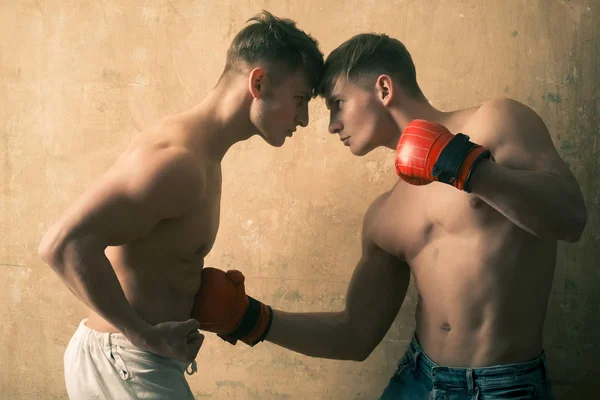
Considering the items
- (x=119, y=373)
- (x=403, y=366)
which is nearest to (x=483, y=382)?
(x=403, y=366)

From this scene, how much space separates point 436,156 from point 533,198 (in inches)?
9.8

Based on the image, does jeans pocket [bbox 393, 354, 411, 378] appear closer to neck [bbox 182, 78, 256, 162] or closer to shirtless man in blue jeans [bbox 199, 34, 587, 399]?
shirtless man in blue jeans [bbox 199, 34, 587, 399]

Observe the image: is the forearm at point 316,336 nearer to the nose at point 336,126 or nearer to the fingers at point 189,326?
the fingers at point 189,326

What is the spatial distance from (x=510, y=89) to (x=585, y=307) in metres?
0.72

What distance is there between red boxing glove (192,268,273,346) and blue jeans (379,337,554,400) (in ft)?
1.58

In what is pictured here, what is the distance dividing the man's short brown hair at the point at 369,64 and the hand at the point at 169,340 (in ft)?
2.62

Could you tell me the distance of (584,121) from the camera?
2.11 meters

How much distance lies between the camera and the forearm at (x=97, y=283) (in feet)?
4.90

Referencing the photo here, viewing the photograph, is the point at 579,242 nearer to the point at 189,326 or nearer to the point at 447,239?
the point at 447,239

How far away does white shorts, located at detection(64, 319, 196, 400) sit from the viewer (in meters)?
1.66

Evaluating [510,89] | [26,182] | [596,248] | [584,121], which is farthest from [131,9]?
[596,248]

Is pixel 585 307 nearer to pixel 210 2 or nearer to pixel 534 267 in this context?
pixel 534 267

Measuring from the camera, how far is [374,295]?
2113 mm

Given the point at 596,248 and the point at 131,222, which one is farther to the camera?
the point at 596,248
